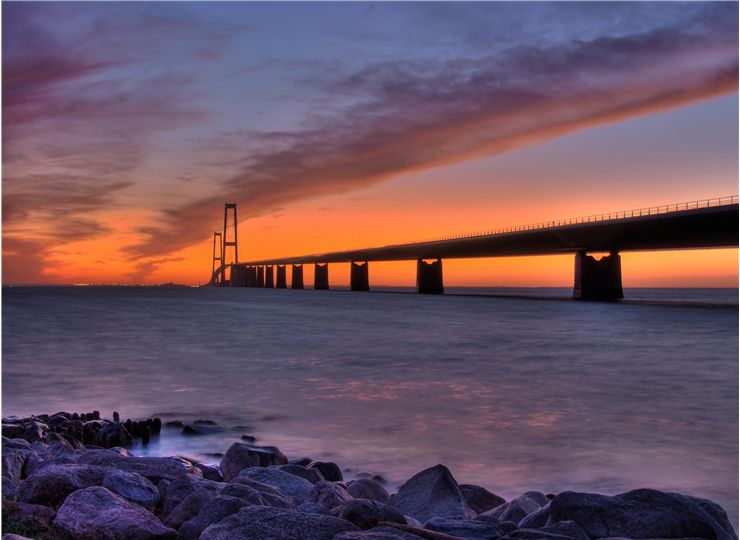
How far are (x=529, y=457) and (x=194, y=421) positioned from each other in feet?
24.5

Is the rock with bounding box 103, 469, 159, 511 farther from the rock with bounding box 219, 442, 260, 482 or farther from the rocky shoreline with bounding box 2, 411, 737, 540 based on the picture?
the rock with bounding box 219, 442, 260, 482

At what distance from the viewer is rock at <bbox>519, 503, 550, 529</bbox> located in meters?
6.89

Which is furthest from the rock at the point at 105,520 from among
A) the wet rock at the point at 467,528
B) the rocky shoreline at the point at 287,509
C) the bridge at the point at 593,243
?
the bridge at the point at 593,243

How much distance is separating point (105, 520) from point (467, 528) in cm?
323

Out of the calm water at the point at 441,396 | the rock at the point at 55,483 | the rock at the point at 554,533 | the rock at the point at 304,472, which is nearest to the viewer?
the rock at the point at 554,533

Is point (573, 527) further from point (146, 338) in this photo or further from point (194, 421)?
point (146, 338)

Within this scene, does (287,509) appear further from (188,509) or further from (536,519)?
(536,519)

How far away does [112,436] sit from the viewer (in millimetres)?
12406

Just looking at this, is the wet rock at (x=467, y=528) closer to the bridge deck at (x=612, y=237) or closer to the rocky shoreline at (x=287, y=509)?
Result: the rocky shoreline at (x=287, y=509)

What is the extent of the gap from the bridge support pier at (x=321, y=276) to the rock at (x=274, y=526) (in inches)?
6937

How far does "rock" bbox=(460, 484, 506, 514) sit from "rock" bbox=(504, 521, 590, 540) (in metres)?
2.18

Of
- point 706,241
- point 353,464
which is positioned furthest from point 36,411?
point 706,241

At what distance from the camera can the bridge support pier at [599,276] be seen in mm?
94812

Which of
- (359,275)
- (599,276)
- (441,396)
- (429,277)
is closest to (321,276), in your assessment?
(359,275)
